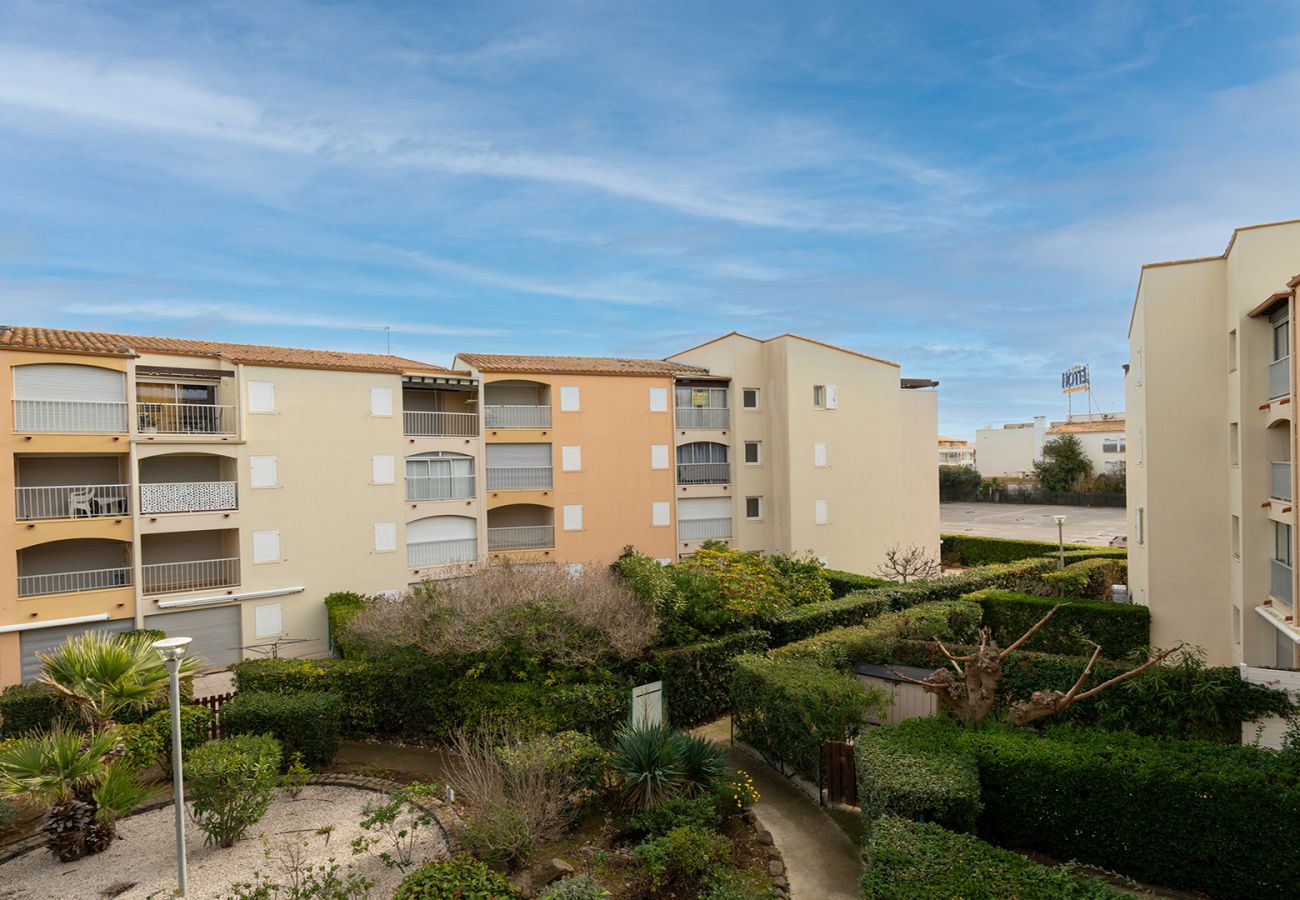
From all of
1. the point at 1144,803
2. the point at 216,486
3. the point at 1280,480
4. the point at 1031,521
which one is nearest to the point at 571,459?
the point at 216,486

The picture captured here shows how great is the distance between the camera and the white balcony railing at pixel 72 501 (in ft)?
68.6

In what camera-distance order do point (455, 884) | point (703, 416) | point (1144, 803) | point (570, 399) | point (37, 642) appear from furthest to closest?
point (703, 416), point (570, 399), point (37, 642), point (1144, 803), point (455, 884)

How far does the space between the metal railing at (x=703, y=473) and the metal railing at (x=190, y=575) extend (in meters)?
18.0

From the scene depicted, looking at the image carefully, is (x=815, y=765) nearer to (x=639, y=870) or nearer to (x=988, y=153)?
(x=639, y=870)

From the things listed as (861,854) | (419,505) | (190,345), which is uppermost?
(190,345)

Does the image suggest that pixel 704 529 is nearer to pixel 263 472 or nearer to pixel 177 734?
pixel 263 472

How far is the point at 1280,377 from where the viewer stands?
50.5 ft

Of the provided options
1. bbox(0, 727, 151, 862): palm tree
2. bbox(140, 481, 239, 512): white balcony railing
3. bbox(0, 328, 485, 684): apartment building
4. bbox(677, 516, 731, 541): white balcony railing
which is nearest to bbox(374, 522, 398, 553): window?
bbox(0, 328, 485, 684): apartment building

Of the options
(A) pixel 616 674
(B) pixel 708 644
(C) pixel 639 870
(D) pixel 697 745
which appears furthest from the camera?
(B) pixel 708 644

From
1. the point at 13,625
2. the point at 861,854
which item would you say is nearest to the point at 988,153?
the point at 861,854

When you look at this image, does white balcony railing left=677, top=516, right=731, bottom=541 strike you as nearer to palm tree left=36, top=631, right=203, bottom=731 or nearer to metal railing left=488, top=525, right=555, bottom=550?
metal railing left=488, top=525, right=555, bottom=550

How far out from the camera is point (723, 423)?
108ft

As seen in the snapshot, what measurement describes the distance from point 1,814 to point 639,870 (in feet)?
32.4

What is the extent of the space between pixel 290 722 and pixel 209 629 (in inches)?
513
